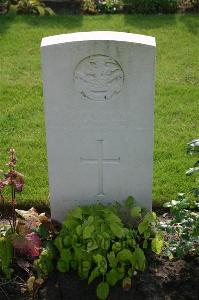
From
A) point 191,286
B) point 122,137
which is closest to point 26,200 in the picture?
point 122,137

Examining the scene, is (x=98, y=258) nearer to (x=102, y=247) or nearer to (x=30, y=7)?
(x=102, y=247)

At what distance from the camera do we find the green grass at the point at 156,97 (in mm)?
5746

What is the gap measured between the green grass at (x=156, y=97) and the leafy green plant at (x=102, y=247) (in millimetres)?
987

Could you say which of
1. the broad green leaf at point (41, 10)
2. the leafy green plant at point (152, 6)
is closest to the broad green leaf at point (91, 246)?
the broad green leaf at point (41, 10)

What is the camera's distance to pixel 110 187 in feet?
15.1

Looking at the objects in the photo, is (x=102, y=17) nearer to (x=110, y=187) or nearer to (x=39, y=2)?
(x=39, y=2)

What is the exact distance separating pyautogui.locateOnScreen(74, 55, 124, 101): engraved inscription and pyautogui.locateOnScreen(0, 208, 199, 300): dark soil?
130 cm

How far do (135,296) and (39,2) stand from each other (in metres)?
6.63

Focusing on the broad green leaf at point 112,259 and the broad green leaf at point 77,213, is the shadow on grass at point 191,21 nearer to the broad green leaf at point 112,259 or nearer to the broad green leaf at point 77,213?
the broad green leaf at point 77,213

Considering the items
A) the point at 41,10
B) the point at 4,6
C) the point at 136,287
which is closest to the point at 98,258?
the point at 136,287

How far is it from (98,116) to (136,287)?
1.25 meters

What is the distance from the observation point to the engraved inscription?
163 inches

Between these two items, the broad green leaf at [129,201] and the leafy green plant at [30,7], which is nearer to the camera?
the broad green leaf at [129,201]

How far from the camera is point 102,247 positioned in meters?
4.19
